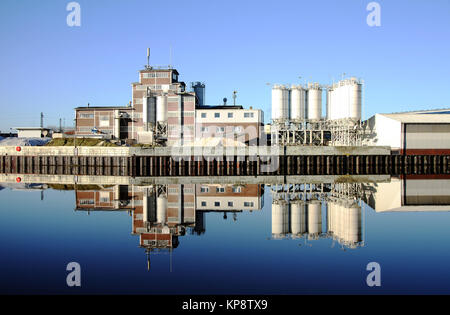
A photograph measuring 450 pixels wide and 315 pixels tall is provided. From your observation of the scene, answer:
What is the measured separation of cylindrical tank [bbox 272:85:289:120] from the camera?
183 feet

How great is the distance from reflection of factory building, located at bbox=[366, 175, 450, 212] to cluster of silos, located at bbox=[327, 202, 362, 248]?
2005 millimetres

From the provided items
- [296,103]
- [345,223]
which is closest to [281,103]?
[296,103]

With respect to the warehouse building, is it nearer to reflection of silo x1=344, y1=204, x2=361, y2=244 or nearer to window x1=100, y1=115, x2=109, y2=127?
reflection of silo x1=344, y1=204, x2=361, y2=244

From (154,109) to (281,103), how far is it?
19069 mm

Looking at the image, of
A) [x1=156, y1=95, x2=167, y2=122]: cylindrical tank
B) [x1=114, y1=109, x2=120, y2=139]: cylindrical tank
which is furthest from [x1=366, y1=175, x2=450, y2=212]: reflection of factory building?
[x1=114, y1=109, x2=120, y2=139]: cylindrical tank

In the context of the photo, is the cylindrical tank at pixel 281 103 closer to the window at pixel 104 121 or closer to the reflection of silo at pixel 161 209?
the window at pixel 104 121

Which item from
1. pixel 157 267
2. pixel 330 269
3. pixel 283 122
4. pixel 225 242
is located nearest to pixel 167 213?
pixel 225 242

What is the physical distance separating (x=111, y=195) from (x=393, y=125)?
37174 millimetres

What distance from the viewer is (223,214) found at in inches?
914

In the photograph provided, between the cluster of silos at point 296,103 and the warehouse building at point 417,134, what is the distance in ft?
30.4

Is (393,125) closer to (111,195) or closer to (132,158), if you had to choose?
(132,158)

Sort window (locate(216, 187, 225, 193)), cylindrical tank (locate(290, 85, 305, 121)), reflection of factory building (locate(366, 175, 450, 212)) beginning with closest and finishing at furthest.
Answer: reflection of factory building (locate(366, 175, 450, 212)) < window (locate(216, 187, 225, 193)) < cylindrical tank (locate(290, 85, 305, 121))

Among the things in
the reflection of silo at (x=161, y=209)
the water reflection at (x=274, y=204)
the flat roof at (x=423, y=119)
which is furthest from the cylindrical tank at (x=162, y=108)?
the flat roof at (x=423, y=119)

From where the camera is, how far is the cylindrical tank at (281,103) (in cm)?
5593
